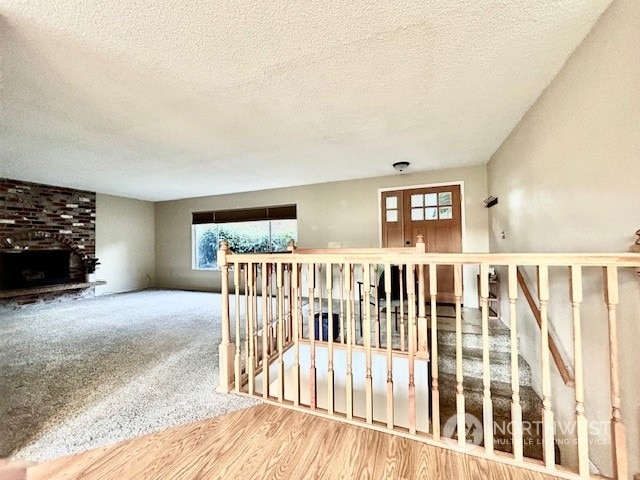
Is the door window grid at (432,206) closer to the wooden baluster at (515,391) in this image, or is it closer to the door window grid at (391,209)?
the door window grid at (391,209)

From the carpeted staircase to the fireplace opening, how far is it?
264 inches

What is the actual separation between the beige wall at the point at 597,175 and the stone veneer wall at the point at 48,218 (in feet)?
23.7

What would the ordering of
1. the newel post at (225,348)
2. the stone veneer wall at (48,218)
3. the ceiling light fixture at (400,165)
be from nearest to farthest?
the newel post at (225,348) < the ceiling light fixture at (400,165) < the stone veneer wall at (48,218)

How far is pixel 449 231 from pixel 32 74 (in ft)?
16.3

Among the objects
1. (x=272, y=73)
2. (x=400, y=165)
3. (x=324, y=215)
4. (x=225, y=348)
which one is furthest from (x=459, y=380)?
(x=324, y=215)

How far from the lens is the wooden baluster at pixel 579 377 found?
1.12 m

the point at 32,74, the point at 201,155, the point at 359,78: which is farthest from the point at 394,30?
the point at 201,155

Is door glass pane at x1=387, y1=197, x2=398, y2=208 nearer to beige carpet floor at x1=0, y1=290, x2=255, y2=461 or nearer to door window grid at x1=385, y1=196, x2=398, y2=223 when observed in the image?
door window grid at x1=385, y1=196, x2=398, y2=223

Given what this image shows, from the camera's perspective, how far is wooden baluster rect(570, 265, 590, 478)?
1123mm

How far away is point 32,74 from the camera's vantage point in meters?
1.79

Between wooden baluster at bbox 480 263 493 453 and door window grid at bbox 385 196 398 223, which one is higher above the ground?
door window grid at bbox 385 196 398 223

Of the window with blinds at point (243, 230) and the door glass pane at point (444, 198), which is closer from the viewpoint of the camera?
the door glass pane at point (444, 198)

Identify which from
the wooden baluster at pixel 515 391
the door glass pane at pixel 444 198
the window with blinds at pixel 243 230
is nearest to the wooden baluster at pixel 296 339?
the wooden baluster at pixel 515 391

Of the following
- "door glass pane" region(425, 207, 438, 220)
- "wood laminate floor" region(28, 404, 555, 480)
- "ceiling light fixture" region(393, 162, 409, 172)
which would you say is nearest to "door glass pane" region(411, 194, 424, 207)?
"door glass pane" region(425, 207, 438, 220)
